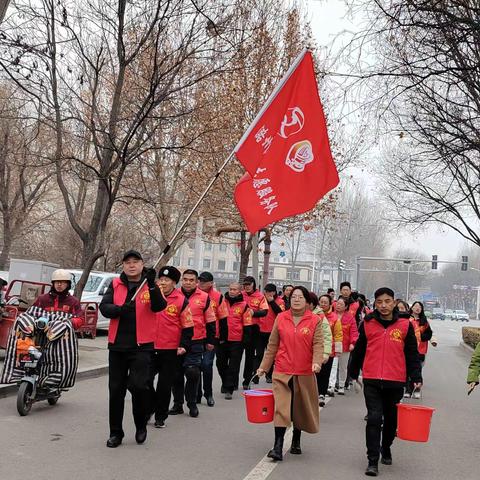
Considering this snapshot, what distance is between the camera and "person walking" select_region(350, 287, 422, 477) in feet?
23.0

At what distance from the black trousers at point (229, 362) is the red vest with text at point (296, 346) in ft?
13.2

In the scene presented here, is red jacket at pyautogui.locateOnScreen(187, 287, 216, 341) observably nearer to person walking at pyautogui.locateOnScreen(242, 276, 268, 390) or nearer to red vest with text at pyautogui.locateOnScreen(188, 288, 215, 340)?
red vest with text at pyautogui.locateOnScreen(188, 288, 215, 340)

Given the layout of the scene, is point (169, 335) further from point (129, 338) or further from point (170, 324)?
point (129, 338)

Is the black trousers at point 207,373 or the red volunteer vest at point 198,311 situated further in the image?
the black trousers at point 207,373

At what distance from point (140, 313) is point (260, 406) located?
57.5 inches

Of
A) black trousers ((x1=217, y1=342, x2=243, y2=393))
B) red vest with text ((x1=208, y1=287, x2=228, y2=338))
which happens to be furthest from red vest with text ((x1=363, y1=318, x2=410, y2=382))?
black trousers ((x1=217, y1=342, x2=243, y2=393))

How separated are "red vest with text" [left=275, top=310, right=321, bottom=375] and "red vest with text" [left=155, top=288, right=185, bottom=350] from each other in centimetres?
166

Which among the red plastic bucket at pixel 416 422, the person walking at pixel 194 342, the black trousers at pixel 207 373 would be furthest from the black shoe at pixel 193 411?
the red plastic bucket at pixel 416 422

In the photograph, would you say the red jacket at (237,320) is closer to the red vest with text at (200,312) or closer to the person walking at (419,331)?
the red vest with text at (200,312)

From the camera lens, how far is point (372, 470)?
6617 mm

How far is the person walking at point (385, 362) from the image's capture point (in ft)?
23.0

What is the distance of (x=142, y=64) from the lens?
52.2ft

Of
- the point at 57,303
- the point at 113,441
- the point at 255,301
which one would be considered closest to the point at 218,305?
the point at 255,301

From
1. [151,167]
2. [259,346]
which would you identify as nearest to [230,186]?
[151,167]
